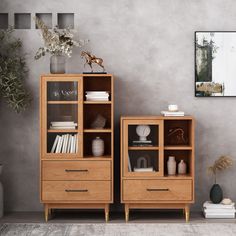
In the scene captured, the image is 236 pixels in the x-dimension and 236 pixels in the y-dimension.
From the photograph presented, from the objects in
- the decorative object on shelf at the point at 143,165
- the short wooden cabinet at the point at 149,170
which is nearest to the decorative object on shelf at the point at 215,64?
the short wooden cabinet at the point at 149,170

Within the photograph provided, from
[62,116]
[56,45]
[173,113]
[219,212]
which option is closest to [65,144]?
[62,116]

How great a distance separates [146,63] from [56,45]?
0.99 metres

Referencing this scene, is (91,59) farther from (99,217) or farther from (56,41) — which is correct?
(99,217)

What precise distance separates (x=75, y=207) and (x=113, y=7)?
215 centimetres

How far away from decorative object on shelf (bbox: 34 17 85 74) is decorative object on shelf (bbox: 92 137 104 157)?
2.61 feet

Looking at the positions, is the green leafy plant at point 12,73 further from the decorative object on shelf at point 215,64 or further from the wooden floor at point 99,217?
the decorative object on shelf at point 215,64

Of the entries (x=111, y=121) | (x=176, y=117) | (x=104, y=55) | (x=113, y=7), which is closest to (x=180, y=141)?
(x=176, y=117)

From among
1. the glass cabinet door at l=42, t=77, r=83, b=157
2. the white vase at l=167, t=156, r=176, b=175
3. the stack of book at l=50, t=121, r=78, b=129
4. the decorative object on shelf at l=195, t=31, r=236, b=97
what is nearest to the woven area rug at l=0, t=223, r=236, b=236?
the white vase at l=167, t=156, r=176, b=175

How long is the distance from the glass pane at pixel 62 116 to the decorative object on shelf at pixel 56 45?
390mm

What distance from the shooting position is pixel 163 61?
5977 mm

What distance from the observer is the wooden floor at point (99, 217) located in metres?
5.59

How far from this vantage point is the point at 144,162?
555 cm

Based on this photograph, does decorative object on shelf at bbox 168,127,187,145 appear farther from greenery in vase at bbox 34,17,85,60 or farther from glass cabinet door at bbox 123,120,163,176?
greenery in vase at bbox 34,17,85,60

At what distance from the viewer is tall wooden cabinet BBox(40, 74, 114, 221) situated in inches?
218
